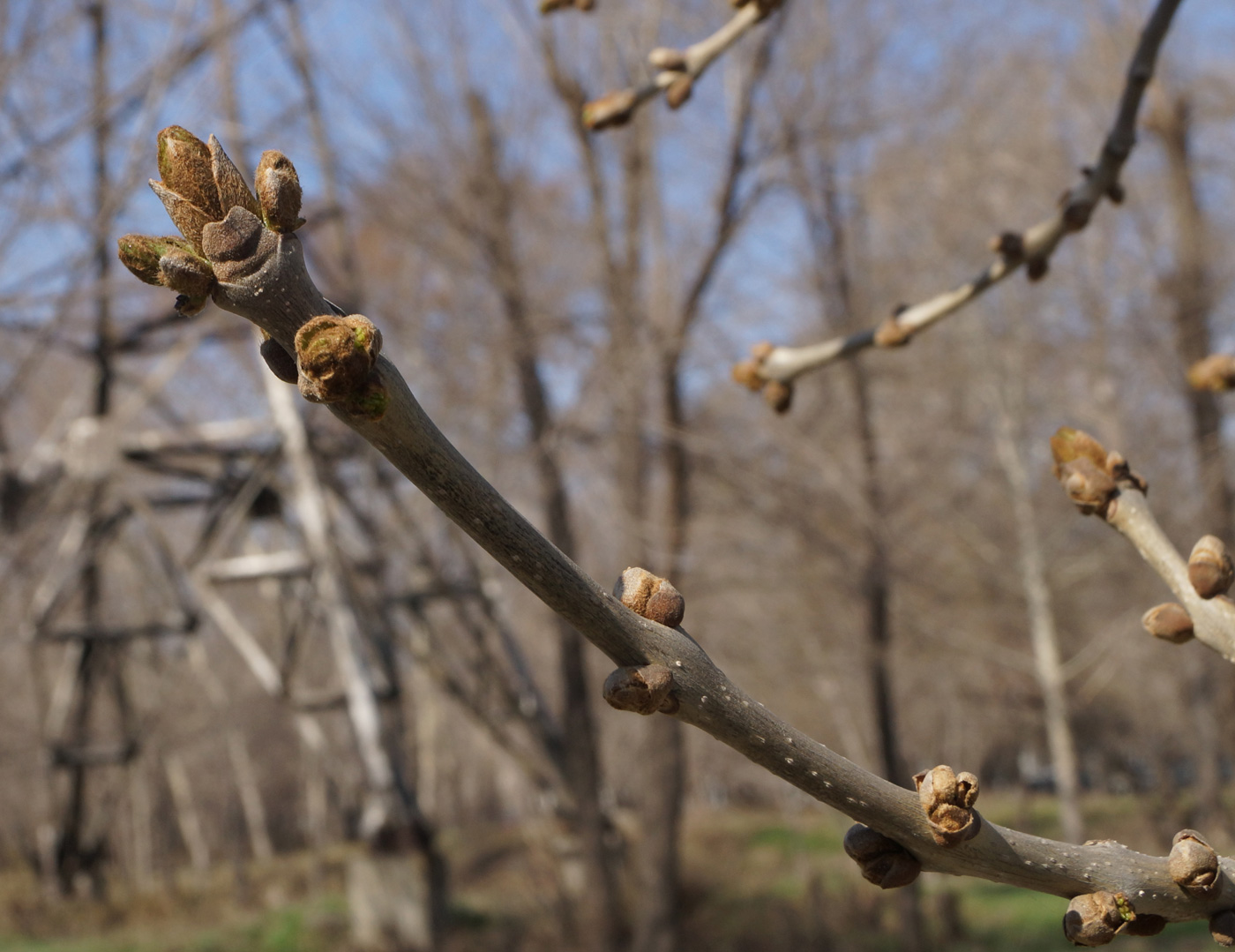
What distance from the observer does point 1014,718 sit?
67.5 ft

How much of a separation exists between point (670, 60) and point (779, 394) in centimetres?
70

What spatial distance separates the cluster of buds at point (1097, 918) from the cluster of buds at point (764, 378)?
131 centimetres

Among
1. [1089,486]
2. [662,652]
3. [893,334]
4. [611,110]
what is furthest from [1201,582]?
[611,110]

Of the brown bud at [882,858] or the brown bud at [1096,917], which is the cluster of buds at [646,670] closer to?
the brown bud at [882,858]

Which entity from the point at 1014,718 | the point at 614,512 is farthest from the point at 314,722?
the point at 1014,718

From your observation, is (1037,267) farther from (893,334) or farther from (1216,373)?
(1216,373)

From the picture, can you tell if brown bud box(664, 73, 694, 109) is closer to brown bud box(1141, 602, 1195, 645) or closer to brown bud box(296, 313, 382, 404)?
brown bud box(1141, 602, 1195, 645)

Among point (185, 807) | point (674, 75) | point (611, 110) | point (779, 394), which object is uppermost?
point (185, 807)

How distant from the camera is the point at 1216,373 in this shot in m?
1.83

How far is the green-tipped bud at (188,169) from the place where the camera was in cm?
75

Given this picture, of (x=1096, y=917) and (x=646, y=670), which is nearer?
(x=646, y=670)

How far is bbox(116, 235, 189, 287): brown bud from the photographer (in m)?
0.78

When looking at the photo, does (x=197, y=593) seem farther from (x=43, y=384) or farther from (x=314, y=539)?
(x=43, y=384)

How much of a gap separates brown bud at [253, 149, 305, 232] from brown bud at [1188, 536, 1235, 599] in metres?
1.05
